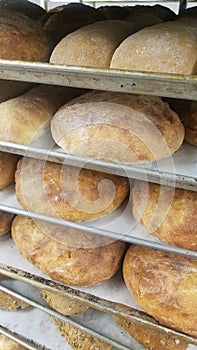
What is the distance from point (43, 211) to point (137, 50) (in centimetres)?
51

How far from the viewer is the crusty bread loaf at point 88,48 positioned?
0.97m

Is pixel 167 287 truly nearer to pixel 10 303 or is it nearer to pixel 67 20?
pixel 10 303

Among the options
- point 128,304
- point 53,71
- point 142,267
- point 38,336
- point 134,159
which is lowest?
point 38,336

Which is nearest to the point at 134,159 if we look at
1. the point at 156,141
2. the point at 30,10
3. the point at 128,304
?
the point at 156,141

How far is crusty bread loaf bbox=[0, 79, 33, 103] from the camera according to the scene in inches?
48.3

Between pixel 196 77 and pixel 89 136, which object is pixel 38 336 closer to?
pixel 89 136

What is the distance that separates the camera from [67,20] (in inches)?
49.6

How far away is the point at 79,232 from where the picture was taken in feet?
3.88

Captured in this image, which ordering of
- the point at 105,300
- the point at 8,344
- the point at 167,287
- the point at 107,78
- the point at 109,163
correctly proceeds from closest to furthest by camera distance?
the point at 107,78 → the point at 109,163 → the point at 167,287 → the point at 105,300 → the point at 8,344

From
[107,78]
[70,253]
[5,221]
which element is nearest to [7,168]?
[5,221]

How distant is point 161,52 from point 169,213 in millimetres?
408

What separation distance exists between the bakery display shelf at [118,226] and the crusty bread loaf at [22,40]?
44cm

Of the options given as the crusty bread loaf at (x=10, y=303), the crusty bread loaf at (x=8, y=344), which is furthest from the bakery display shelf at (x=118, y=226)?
the crusty bread loaf at (x=8, y=344)

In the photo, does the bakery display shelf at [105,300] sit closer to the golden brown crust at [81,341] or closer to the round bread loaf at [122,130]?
the golden brown crust at [81,341]
